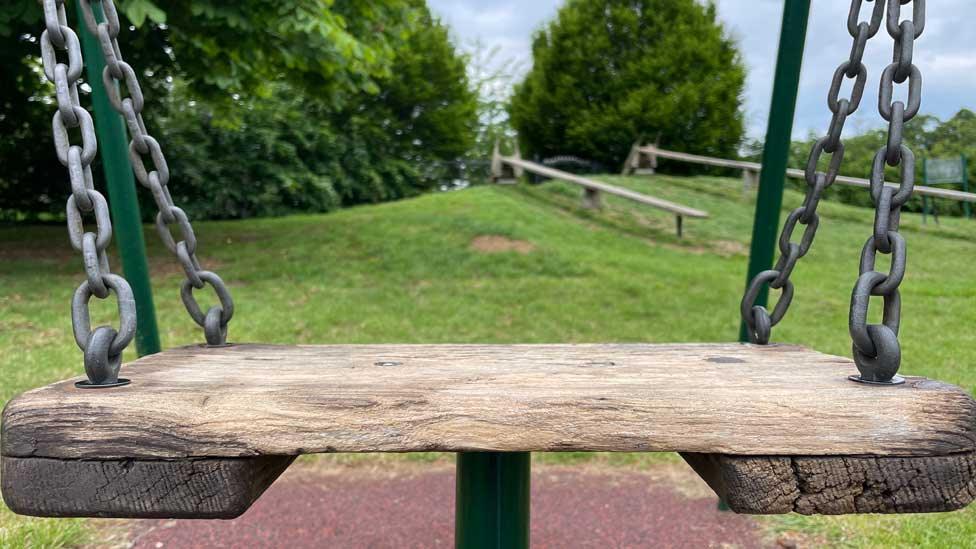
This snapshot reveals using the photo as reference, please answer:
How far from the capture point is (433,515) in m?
2.32

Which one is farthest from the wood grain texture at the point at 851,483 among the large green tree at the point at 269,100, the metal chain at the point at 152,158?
the large green tree at the point at 269,100

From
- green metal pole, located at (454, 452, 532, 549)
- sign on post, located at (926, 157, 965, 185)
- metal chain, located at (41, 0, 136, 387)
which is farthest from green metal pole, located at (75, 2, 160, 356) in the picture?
sign on post, located at (926, 157, 965, 185)

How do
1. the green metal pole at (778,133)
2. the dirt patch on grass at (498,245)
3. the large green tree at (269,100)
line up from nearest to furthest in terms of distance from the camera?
1. the green metal pole at (778,133)
2. the large green tree at (269,100)
3. the dirt patch on grass at (498,245)

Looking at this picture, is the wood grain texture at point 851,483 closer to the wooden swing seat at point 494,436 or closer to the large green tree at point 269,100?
the wooden swing seat at point 494,436

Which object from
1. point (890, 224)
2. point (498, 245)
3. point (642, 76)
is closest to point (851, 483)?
point (890, 224)

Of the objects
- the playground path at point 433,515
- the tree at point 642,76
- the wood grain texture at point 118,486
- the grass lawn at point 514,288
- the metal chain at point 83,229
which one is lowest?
the playground path at point 433,515

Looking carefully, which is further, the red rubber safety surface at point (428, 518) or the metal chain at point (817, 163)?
the red rubber safety surface at point (428, 518)

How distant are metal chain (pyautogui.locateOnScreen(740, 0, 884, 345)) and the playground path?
101 cm

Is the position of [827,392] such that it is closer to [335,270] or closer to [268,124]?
[335,270]

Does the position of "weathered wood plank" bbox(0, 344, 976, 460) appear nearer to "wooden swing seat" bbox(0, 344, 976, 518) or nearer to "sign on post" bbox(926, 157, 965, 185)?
"wooden swing seat" bbox(0, 344, 976, 518)

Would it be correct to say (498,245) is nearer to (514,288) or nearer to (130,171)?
(514,288)

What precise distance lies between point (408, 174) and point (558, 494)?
12.2m

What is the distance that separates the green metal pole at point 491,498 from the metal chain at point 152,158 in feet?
1.89

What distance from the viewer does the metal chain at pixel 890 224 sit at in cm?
86
